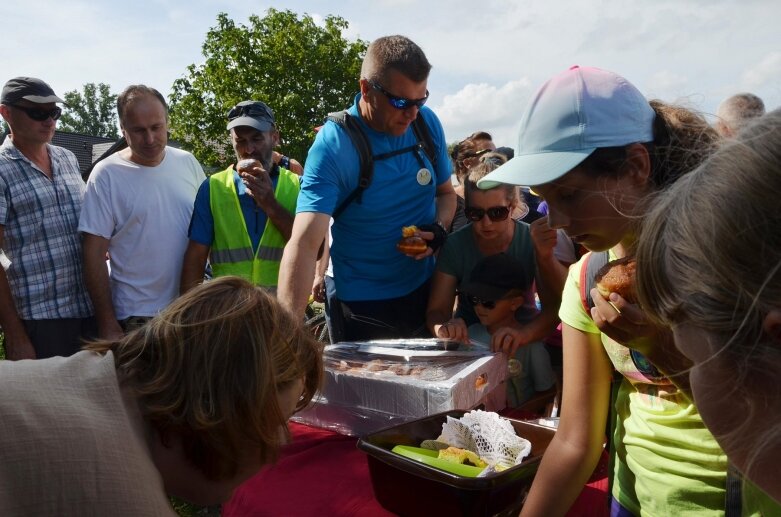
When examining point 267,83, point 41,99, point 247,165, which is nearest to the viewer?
point 247,165

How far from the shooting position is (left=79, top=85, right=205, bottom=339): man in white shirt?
3.24 m

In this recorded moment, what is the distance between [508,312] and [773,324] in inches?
67.1

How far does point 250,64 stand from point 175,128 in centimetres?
317

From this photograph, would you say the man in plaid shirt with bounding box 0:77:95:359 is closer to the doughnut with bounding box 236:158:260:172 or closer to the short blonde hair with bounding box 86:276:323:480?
the doughnut with bounding box 236:158:260:172

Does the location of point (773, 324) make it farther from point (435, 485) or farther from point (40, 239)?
point (40, 239)

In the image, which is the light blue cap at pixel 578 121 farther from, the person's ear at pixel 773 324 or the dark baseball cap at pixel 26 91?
the dark baseball cap at pixel 26 91

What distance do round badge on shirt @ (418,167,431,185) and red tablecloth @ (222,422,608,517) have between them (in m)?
1.14

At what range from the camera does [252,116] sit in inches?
132

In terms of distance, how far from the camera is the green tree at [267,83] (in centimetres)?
1994

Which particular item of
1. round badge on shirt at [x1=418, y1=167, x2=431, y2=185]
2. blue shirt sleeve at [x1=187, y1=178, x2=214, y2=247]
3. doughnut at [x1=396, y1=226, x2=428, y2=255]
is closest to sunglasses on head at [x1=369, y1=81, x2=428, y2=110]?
round badge on shirt at [x1=418, y1=167, x2=431, y2=185]

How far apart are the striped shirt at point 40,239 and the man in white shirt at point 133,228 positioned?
116 millimetres

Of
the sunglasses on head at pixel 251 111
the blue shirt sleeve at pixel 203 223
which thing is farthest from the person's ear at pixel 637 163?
the sunglasses on head at pixel 251 111

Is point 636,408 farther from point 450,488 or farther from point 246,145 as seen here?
point 246,145

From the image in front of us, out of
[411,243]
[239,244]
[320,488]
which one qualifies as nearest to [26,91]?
[239,244]
